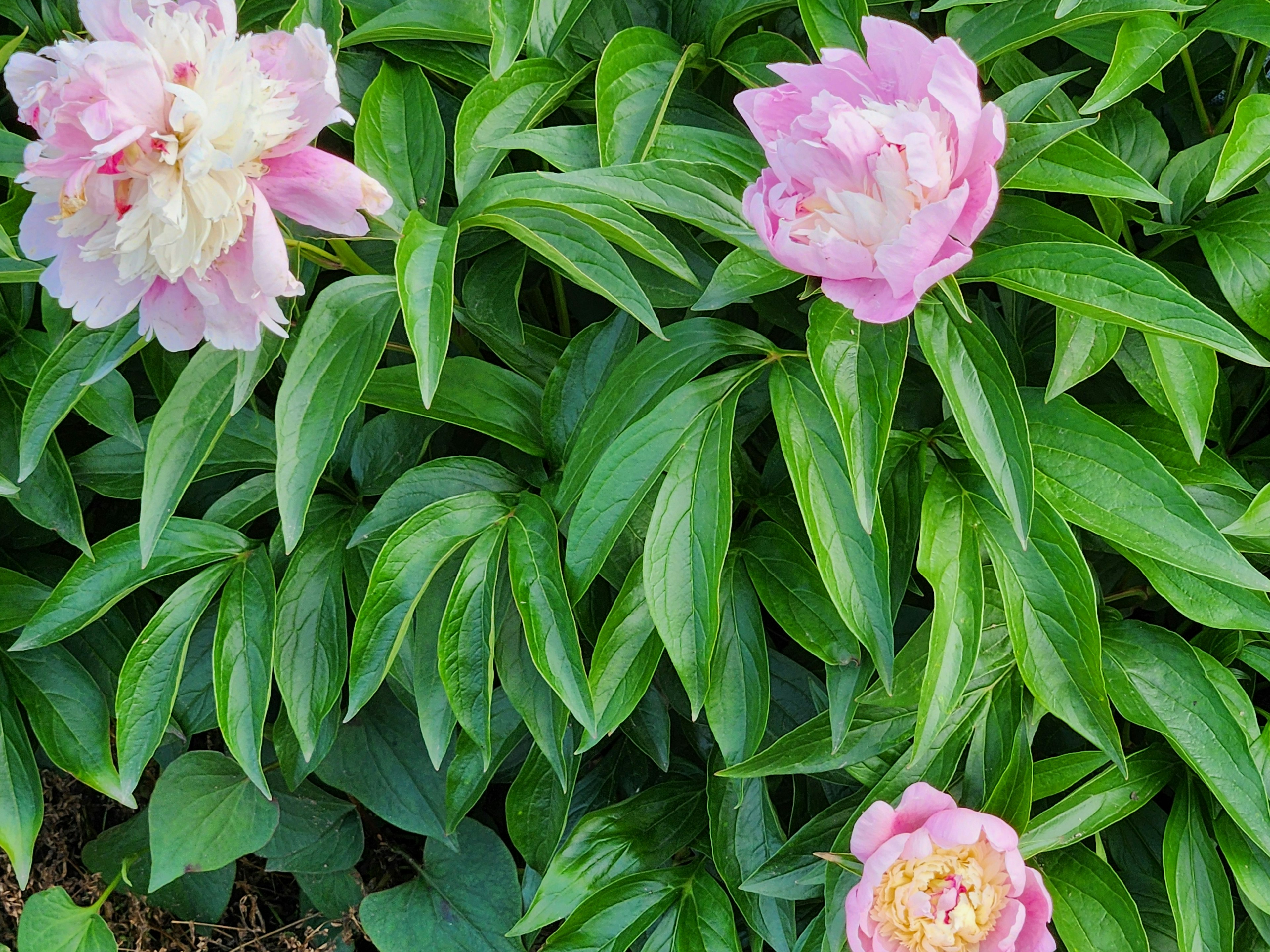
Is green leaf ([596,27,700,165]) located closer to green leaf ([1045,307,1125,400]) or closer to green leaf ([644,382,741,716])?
green leaf ([644,382,741,716])

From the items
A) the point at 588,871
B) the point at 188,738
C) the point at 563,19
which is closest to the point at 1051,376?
the point at 563,19

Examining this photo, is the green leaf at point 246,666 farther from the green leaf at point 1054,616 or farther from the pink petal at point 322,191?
the green leaf at point 1054,616

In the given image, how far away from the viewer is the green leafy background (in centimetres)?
71

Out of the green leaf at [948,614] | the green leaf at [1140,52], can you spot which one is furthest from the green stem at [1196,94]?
the green leaf at [948,614]

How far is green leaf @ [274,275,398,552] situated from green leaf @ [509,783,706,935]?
520mm

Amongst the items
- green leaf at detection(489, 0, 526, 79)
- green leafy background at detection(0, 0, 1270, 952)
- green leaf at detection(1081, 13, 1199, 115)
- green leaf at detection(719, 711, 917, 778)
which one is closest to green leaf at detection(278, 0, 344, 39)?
green leafy background at detection(0, 0, 1270, 952)

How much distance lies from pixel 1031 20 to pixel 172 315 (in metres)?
0.65

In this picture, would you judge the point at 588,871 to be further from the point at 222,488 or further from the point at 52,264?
the point at 52,264

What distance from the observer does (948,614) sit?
2.43 feet

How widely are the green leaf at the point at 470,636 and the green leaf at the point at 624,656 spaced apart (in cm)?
9

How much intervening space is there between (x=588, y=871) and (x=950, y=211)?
29.7 inches

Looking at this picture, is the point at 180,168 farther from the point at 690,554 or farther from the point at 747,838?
the point at 747,838

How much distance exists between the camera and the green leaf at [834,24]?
0.78 metres

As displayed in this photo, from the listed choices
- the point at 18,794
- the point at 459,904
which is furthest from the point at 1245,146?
the point at 18,794
